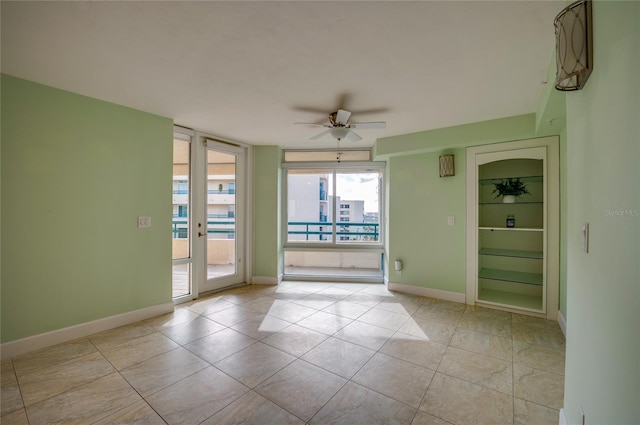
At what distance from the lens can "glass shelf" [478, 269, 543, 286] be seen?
3.65 metres

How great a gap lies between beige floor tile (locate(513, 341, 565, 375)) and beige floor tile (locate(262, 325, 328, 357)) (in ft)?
5.88

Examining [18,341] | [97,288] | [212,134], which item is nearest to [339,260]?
[212,134]

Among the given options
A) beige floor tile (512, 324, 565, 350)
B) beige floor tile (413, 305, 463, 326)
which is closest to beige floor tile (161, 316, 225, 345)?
beige floor tile (413, 305, 463, 326)

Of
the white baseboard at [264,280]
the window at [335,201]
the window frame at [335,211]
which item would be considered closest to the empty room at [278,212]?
the white baseboard at [264,280]

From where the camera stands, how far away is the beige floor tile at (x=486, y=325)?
9.97 feet

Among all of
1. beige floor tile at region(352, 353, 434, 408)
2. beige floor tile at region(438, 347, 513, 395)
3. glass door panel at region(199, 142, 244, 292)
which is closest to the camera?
beige floor tile at region(352, 353, 434, 408)

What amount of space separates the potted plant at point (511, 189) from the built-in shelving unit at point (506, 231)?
6cm

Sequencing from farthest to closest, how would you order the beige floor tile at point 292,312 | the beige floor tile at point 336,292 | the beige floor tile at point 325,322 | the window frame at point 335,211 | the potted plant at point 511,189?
the window frame at point 335,211
the beige floor tile at point 336,292
the potted plant at point 511,189
the beige floor tile at point 292,312
the beige floor tile at point 325,322

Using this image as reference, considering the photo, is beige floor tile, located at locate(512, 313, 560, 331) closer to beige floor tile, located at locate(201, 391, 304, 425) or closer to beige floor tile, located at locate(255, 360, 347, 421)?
beige floor tile, located at locate(255, 360, 347, 421)

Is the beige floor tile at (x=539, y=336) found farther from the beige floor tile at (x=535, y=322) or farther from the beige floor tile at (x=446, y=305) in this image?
the beige floor tile at (x=446, y=305)

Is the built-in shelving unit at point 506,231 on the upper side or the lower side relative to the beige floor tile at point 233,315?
upper

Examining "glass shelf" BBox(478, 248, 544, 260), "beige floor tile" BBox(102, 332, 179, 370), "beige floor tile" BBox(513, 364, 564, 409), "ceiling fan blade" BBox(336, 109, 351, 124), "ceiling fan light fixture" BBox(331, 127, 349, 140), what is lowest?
"beige floor tile" BBox(513, 364, 564, 409)

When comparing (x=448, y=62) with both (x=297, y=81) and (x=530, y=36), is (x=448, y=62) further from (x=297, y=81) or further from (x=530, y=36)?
(x=297, y=81)

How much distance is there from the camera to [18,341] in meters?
2.50
